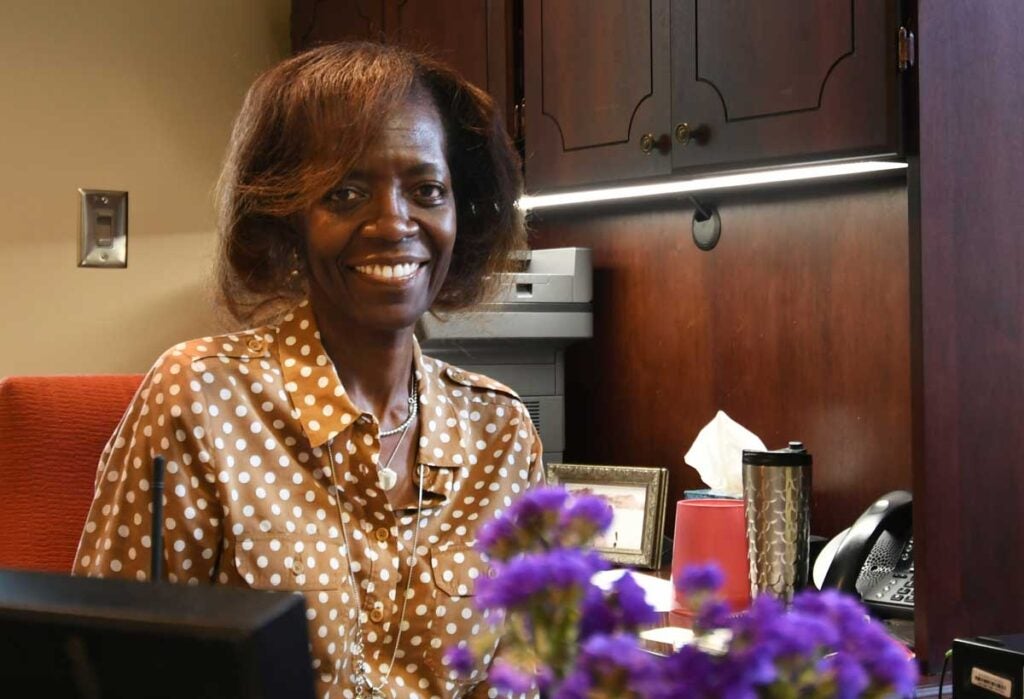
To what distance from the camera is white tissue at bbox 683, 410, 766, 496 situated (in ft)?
7.39

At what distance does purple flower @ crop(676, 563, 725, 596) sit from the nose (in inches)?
40.3

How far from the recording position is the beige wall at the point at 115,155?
123 inches

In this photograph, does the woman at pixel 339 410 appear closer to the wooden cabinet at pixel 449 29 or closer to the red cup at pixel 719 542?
the red cup at pixel 719 542

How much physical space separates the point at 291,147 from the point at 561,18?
114 cm

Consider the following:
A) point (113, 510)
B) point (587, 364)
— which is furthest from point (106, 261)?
point (113, 510)

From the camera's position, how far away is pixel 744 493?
1954 mm

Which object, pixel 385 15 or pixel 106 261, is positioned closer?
pixel 385 15

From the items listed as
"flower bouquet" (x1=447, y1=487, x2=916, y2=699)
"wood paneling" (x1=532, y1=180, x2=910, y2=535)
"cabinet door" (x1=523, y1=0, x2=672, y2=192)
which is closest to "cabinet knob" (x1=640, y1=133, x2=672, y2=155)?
"cabinet door" (x1=523, y1=0, x2=672, y2=192)

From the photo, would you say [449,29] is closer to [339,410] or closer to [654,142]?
[654,142]

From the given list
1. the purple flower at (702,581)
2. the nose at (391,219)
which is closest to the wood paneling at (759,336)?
the nose at (391,219)

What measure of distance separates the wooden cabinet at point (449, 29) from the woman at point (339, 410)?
93cm

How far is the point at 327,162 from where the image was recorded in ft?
4.72

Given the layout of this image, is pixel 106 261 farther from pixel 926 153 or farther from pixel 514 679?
pixel 514 679

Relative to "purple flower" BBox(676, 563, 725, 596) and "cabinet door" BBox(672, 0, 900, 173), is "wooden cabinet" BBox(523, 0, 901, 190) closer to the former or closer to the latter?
"cabinet door" BBox(672, 0, 900, 173)
